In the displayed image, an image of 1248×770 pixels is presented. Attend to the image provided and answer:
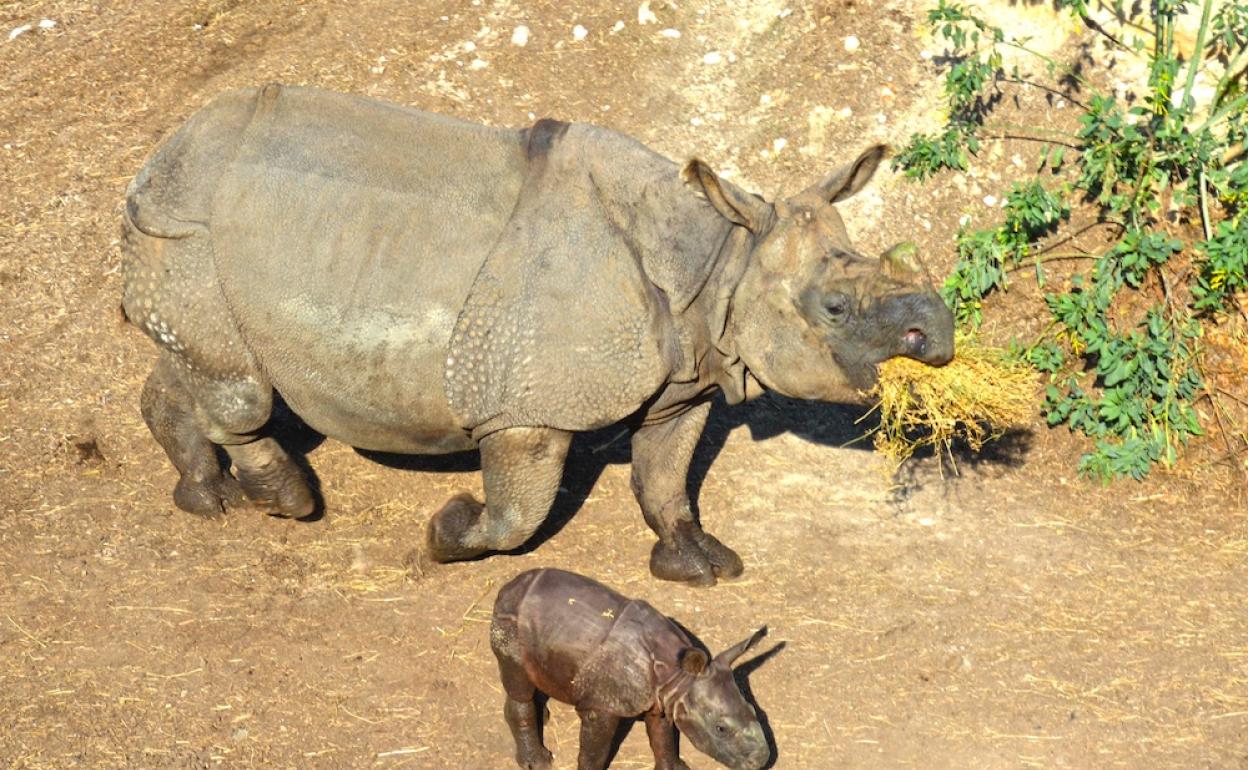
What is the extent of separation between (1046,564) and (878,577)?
1017 millimetres

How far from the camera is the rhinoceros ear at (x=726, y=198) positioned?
6.57 m

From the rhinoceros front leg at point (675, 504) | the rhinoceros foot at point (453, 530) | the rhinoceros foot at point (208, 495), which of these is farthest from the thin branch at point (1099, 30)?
the rhinoceros foot at point (208, 495)

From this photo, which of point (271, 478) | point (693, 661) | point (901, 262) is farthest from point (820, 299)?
point (271, 478)

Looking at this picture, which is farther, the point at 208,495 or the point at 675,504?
the point at 208,495

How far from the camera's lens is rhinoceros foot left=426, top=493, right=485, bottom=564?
7.42m

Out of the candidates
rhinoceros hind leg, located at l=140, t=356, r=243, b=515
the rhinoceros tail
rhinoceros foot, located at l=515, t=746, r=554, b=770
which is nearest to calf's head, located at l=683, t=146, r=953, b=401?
rhinoceros foot, located at l=515, t=746, r=554, b=770

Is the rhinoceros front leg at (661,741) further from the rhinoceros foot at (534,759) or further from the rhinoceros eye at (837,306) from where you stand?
the rhinoceros eye at (837,306)

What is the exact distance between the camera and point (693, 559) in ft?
25.1

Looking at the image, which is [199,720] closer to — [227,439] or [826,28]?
[227,439]

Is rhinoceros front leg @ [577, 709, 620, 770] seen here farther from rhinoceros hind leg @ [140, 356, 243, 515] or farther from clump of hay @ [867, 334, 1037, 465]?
rhinoceros hind leg @ [140, 356, 243, 515]

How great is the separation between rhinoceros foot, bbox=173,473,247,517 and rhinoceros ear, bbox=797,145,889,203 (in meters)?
3.44

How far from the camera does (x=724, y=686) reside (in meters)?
6.01

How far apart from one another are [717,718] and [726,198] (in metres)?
2.28

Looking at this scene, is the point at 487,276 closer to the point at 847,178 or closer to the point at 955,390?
the point at 847,178
